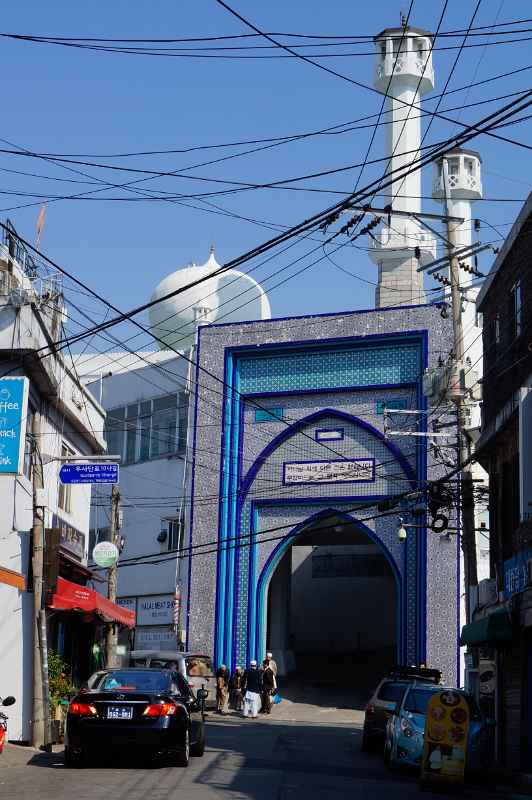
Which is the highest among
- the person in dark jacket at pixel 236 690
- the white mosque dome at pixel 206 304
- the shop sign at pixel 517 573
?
the white mosque dome at pixel 206 304

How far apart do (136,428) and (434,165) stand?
59.8ft

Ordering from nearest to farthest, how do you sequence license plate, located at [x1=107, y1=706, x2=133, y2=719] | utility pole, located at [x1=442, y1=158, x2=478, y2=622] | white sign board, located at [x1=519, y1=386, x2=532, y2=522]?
license plate, located at [x1=107, y1=706, x2=133, y2=719] → white sign board, located at [x1=519, y1=386, x2=532, y2=522] → utility pole, located at [x1=442, y1=158, x2=478, y2=622]

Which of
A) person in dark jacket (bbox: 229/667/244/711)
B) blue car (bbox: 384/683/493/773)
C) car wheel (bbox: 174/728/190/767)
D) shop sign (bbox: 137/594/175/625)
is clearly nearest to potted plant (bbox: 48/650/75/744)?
car wheel (bbox: 174/728/190/767)

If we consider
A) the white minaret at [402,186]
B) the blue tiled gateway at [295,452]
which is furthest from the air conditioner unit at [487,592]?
the white minaret at [402,186]

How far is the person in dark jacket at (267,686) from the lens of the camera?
3484cm

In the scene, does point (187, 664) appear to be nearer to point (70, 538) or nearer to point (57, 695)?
point (70, 538)

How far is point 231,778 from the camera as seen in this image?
14406 mm

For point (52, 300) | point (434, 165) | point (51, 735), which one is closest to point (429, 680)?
point (51, 735)

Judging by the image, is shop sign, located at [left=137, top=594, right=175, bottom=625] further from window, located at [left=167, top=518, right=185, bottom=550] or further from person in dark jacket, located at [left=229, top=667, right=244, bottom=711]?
person in dark jacket, located at [left=229, top=667, right=244, bottom=711]

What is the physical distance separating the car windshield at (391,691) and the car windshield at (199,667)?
12.3 meters

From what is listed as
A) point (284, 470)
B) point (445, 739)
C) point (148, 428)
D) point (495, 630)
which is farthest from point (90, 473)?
point (148, 428)

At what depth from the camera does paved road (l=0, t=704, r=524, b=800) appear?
12.5 metres

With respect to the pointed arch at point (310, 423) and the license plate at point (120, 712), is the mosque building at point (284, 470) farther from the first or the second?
the license plate at point (120, 712)

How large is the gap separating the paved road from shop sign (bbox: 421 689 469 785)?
0.37 meters
